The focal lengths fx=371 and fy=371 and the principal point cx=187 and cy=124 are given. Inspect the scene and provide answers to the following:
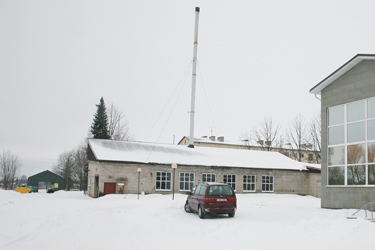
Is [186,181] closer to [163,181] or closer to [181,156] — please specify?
[163,181]

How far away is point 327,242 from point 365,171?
9665 mm

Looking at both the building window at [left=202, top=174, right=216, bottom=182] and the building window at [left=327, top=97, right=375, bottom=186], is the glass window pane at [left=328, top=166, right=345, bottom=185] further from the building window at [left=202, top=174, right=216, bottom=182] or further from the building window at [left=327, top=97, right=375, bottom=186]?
the building window at [left=202, top=174, right=216, bottom=182]

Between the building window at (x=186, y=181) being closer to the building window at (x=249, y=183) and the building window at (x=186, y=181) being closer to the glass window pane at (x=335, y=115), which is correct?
the building window at (x=249, y=183)

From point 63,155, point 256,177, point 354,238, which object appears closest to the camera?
point 354,238

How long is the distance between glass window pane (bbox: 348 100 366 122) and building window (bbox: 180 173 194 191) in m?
18.6

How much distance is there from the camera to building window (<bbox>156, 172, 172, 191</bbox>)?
33.1 m

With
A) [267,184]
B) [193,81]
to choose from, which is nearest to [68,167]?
[193,81]

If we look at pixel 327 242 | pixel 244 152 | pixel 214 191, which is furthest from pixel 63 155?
pixel 327 242

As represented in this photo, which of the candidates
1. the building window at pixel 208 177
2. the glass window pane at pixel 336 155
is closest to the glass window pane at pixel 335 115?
the glass window pane at pixel 336 155

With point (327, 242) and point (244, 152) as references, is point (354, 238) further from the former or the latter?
point (244, 152)

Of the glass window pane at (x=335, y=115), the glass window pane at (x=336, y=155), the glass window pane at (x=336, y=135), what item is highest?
the glass window pane at (x=335, y=115)

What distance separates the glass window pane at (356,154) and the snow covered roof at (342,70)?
146 inches

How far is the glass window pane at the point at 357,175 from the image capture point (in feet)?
57.2

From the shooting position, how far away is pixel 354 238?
29.4 feet
